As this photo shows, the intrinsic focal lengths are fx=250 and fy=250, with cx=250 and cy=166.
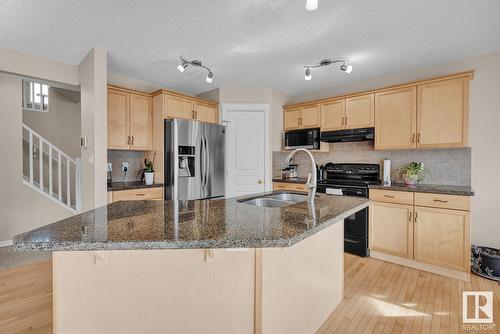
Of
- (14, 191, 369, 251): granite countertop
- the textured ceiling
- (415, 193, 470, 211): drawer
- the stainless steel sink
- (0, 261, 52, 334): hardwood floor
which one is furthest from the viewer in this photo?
(415, 193, 470, 211): drawer

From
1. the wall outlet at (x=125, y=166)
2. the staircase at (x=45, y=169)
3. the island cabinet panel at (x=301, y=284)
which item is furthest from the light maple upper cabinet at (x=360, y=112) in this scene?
the staircase at (x=45, y=169)

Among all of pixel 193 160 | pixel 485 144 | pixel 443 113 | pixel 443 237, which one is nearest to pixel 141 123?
pixel 193 160

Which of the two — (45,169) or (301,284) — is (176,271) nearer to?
(301,284)

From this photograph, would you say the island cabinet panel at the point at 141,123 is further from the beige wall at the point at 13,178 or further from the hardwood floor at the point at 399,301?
the hardwood floor at the point at 399,301

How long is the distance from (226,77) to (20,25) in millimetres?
2156

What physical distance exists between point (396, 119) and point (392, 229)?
1.35 meters

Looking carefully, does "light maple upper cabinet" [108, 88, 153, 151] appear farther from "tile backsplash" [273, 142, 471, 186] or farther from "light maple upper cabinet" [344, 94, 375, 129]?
"light maple upper cabinet" [344, 94, 375, 129]

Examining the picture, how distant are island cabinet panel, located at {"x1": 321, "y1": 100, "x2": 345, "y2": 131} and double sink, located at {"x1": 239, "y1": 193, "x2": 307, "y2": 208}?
1917 mm

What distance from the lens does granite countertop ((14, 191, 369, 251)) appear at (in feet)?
2.90

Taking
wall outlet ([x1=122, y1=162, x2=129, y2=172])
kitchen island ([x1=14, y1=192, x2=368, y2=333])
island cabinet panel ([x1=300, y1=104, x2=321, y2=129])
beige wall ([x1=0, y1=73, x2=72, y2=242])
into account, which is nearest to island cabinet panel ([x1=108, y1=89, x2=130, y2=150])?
wall outlet ([x1=122, y1=162, x2=129, y2=172])

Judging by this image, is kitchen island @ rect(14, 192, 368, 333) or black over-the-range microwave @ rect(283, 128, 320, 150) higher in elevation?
black over-the-range microwave @ rect(283, 128, 320, 150)

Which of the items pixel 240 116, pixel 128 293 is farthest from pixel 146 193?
pixel 128 293

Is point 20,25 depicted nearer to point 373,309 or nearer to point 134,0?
point 134,0

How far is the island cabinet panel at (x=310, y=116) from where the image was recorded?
12.5ft
